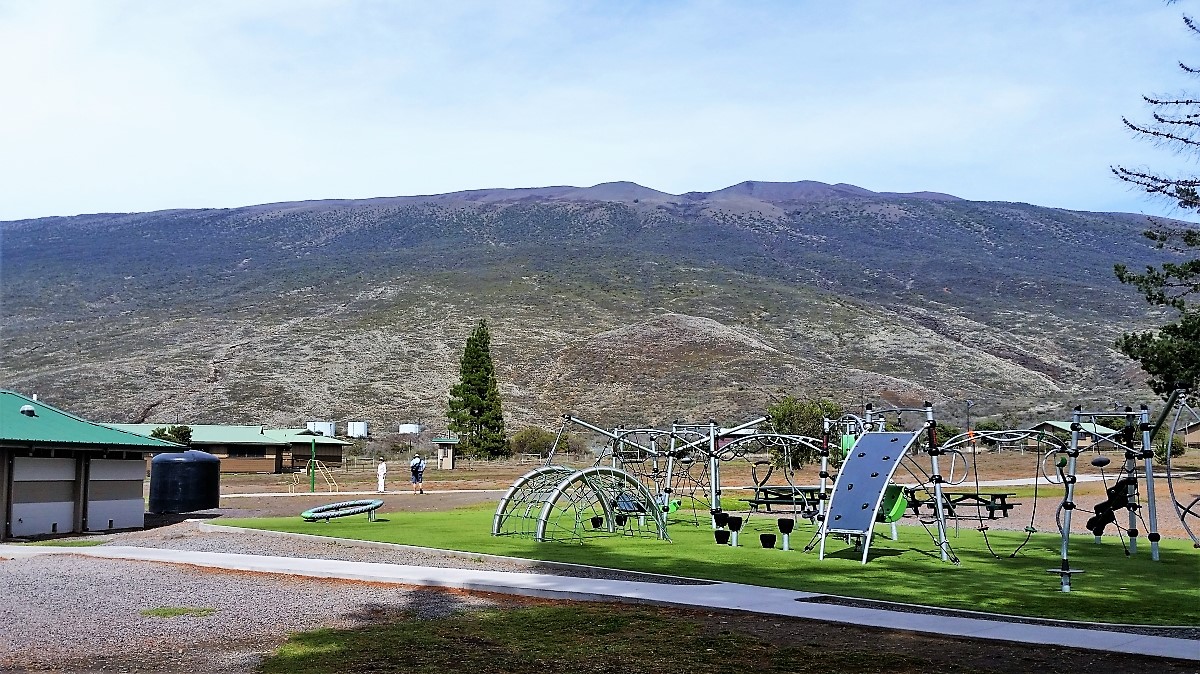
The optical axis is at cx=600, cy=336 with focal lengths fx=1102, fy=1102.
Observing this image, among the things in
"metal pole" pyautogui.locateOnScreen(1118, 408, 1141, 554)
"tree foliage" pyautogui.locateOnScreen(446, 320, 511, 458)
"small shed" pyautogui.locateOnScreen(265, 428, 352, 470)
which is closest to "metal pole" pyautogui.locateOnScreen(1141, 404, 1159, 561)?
"metal pole" pyautogui.locateOnScreen(1118, 408, 1141, 554)

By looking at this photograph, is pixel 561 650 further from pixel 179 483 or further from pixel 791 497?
pixel 179 483

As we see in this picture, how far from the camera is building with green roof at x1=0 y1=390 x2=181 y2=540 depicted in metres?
21.3

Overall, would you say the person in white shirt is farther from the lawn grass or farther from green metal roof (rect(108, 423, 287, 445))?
the lawn grass

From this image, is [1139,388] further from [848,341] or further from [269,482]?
[269,482]

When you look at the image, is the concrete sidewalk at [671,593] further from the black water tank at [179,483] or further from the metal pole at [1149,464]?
the black water tank at [179,483]

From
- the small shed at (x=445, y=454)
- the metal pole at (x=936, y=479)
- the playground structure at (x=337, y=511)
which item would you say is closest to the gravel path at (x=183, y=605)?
the metal pole at (x=936, y=479)

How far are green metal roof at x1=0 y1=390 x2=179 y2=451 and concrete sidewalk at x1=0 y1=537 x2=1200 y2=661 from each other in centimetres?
274

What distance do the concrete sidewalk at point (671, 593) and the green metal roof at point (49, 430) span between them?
9.00 ft

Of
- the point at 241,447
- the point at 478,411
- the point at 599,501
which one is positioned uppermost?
the point at 478,411

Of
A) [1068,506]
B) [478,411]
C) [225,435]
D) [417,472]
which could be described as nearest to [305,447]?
[225,435]

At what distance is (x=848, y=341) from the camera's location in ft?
323

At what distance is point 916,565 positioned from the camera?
55.9 feet

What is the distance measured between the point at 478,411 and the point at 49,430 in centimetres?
4503

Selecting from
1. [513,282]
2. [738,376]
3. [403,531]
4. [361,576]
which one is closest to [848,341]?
[738,376]
